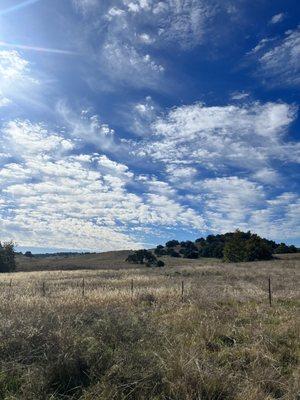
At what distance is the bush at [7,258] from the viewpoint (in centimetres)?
8875

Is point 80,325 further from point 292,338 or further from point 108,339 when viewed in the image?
point 292,338

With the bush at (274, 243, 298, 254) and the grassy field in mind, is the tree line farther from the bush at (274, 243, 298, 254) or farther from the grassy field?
the grassy field

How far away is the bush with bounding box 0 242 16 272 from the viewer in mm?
88750

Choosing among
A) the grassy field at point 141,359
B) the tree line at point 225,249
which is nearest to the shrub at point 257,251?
the tree line at point 225,249

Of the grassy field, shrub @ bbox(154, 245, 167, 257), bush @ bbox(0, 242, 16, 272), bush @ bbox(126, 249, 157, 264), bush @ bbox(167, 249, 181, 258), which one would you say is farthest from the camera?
shrub @ bbox(154, 245, 167, 257)

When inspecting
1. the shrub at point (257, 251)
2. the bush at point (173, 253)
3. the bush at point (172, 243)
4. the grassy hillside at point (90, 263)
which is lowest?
the grassy hillside at point (90, 263)

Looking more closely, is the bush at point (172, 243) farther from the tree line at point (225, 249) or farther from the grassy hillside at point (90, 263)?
the grassy hillside at point (90, 263)

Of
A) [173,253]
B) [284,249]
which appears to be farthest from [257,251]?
[173,253]

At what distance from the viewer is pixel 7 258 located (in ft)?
294

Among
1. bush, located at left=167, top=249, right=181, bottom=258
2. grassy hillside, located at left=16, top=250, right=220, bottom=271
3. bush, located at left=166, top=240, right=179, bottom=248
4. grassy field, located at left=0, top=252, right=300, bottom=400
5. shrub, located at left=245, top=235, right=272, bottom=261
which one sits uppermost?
bush, located at left=166, top=240, right=179, bottom=248

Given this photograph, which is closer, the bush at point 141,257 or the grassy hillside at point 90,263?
the grassy hillside at point 90,263

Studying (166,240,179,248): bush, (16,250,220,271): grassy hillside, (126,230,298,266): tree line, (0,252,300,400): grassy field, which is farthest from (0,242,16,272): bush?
(0,252,300,400): grassy field

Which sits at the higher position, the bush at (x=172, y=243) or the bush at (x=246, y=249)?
the bush at (x=172, y=243)

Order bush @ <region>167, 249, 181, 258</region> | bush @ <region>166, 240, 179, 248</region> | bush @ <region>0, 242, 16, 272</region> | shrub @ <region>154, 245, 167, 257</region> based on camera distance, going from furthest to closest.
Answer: bush @ <region>166, 240, 179, 248</region> < shrub @ <region>154, 245, 167, 257</region> < bush @ <region>167, 249, 181, 258</region> < bush @ <region>0, 242, 16, 272</region>
